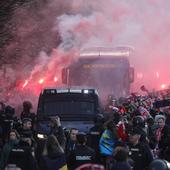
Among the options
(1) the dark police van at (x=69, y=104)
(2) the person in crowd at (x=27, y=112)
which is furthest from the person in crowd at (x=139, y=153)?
(1) the dark police van at (x=69, y=104)

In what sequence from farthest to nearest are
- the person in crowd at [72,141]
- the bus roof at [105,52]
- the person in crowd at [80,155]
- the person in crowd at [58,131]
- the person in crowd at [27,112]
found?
the bus roof at [105,52]
the person in crowd at [27,112]
the person in crowd at [58,131]
the person in crowd at [72,141]
the person in crowd at [80,155]

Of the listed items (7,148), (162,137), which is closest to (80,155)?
(7,148)

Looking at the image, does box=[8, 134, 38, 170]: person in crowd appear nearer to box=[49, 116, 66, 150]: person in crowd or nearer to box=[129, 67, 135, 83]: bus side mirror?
box=[49, 116, 66, 150]: person in crowd

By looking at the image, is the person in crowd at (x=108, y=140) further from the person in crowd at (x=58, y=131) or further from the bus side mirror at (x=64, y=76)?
the bus side mirror at (x=64, y=76)

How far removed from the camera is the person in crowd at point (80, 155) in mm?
13320

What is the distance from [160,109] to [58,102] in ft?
8.89

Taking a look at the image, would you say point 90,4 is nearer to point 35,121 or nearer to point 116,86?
point 116,86

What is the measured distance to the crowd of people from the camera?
1294cm

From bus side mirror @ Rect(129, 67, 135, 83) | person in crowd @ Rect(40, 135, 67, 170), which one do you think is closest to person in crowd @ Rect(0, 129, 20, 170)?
person in crowd @ Rect(40, 135, 67, 170)

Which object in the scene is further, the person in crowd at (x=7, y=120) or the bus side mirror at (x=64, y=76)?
the bus side mirror at (x=64, y=76)

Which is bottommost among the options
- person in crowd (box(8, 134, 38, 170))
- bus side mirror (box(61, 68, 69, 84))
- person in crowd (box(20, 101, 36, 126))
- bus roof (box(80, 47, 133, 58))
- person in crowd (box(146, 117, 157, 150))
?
person in crowd (box(8, 134, 38, 170))

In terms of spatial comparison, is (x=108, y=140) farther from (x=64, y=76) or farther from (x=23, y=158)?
(x=64, y=76)

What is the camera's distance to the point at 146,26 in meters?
40.7

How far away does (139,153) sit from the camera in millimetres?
13672
